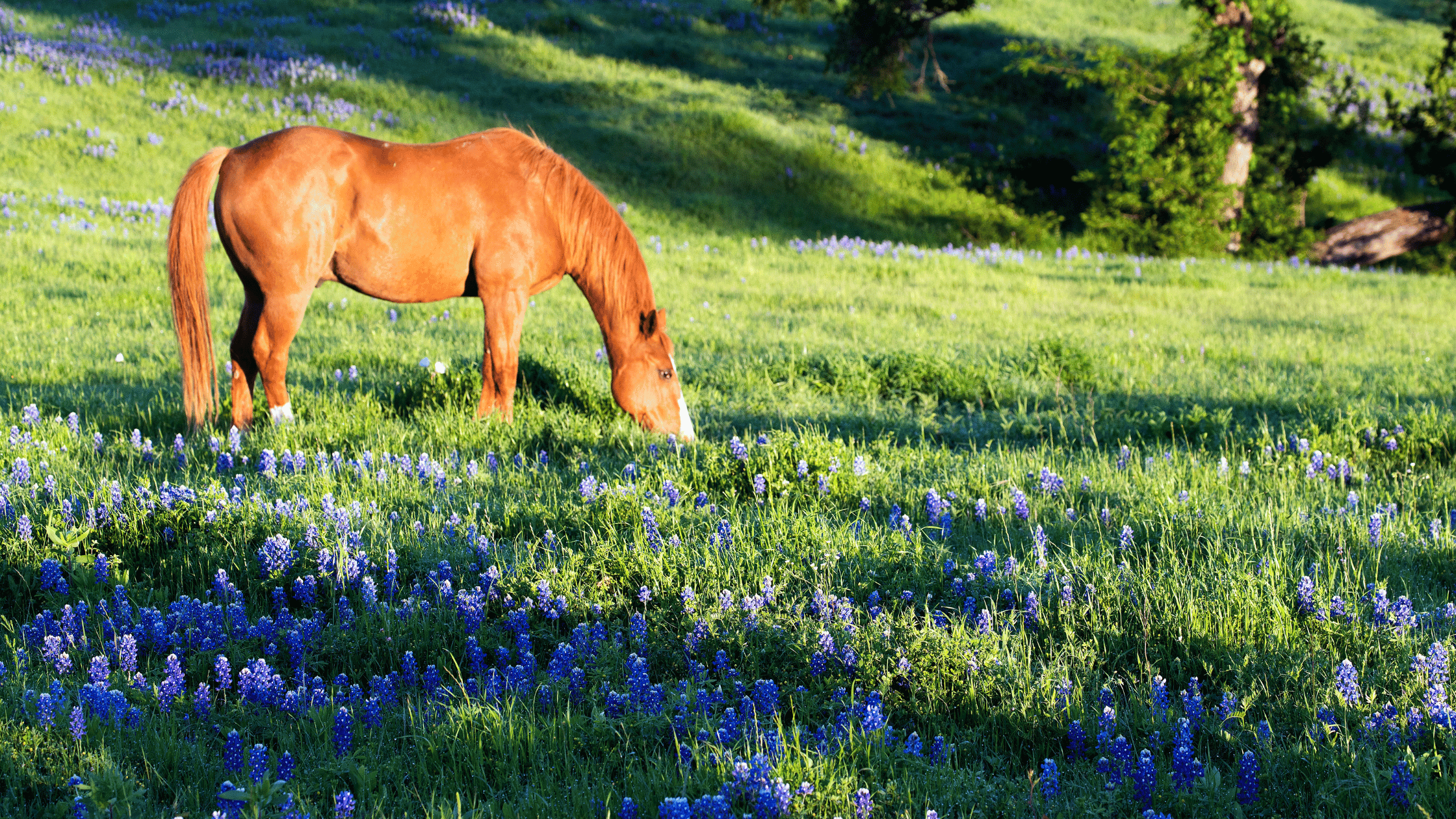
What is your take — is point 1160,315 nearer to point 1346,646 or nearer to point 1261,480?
point 1261,480

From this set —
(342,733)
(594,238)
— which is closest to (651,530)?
(342,733)

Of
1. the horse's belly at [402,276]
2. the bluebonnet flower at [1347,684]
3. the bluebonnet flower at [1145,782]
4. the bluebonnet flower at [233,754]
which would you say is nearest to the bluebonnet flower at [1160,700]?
the bluebonnet flower at [1145,782]

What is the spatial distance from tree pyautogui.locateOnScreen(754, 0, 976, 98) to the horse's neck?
19973 millimetres

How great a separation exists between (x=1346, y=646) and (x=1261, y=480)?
2434mm

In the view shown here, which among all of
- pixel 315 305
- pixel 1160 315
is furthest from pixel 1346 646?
pixel 315 305

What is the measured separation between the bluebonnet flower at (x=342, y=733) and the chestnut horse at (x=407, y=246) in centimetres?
395

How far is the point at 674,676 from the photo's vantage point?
3.64 m

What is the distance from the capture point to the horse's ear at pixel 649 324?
734 centimetres

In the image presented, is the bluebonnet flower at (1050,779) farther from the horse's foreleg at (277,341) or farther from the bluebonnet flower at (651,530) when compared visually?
the horse's foreleg at (277,341)

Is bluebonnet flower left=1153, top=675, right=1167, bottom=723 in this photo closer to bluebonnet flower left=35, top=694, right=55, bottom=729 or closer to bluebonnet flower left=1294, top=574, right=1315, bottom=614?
bluebonnet flower left=1294, top=574, right=1315, bottom=614

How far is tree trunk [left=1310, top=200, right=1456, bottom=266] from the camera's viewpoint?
73.7 ft

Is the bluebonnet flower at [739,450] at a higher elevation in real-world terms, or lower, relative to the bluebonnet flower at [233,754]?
higher

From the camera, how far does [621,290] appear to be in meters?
7.52

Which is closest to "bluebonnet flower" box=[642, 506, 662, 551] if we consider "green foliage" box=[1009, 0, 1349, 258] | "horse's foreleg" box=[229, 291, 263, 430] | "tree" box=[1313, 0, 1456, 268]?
"horse's foreleg" box=[229, 291, 263, 430]
